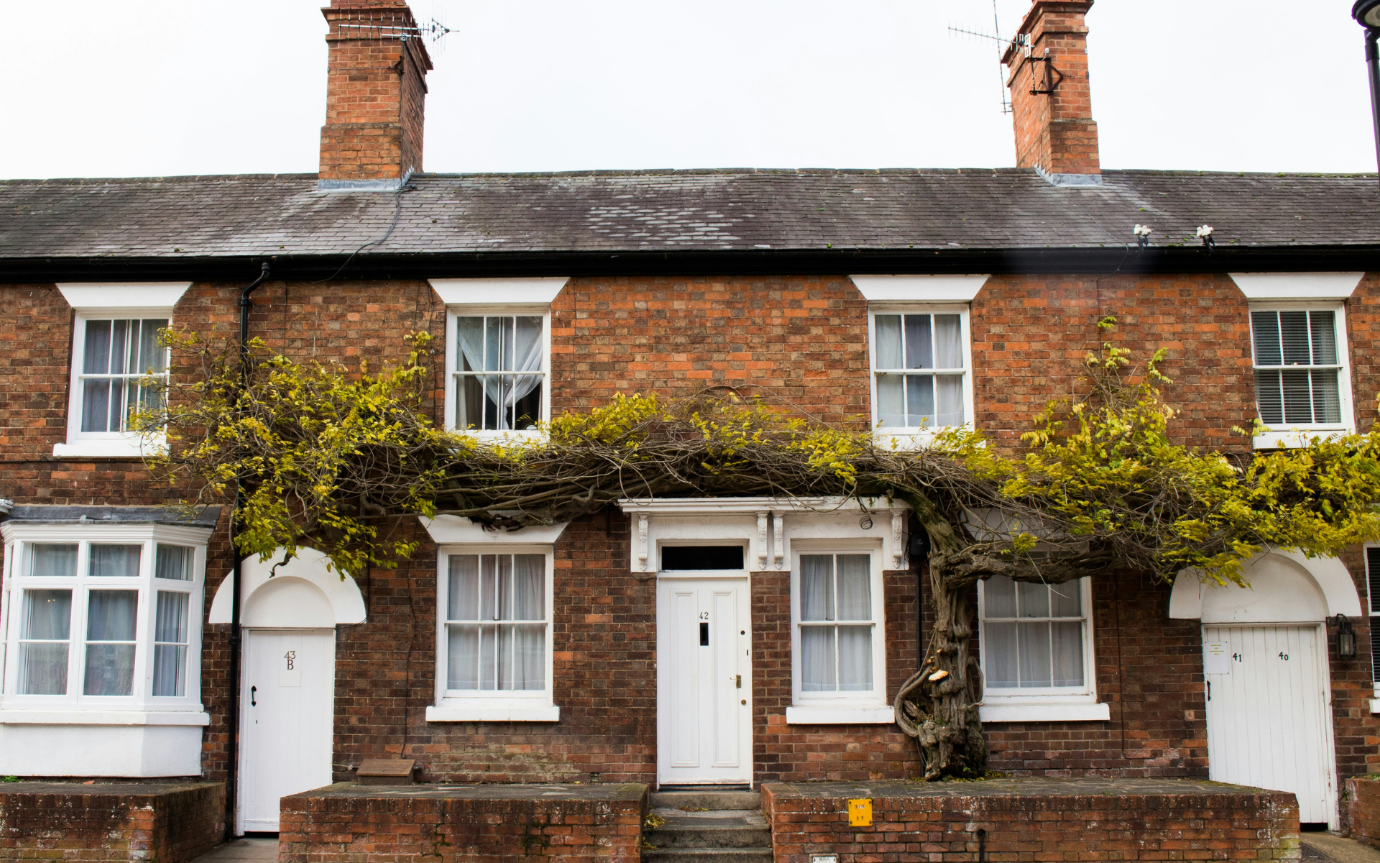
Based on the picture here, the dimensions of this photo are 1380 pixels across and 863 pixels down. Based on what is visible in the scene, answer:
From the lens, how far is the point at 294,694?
30.3ft

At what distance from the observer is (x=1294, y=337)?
9.79 meters

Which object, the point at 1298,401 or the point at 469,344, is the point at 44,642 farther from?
the point at 1298,401

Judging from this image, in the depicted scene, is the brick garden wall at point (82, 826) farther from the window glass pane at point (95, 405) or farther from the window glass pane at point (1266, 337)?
the window glass pane at point (1266, 337)

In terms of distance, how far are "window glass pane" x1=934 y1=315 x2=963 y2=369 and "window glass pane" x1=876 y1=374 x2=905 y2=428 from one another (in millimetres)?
448

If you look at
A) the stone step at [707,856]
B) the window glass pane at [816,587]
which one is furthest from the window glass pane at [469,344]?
the stone step at [707,856]

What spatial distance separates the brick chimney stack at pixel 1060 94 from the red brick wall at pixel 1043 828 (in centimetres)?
701

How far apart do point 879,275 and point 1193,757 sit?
528cm

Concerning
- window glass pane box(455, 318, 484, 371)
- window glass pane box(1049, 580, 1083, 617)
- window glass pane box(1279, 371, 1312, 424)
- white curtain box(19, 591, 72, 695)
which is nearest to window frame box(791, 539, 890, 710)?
window glass pane box(1049, 580, 1083, 617)

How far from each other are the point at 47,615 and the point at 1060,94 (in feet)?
39.4

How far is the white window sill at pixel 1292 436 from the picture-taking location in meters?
9.34

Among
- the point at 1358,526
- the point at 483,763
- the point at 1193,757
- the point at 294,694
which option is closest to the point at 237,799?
the point at 294,694

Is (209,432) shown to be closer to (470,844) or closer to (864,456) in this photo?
(470,844)

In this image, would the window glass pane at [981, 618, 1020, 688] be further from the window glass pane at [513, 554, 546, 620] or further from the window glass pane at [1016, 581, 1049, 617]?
the window glass pane at [513, 554, 546, 620]

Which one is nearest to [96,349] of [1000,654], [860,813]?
[860,813]
